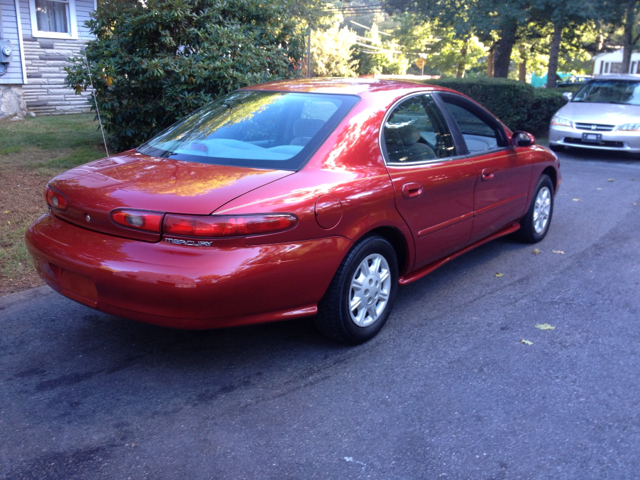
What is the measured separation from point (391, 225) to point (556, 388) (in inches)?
52.2

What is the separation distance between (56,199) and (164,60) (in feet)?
16.6

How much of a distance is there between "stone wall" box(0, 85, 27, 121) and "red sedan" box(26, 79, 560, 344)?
37.1ft

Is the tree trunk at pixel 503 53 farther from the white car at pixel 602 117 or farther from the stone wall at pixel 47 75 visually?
Answer: the stone wall at pixel 47 75

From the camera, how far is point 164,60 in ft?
26.5

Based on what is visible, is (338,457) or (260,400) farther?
(260,400)

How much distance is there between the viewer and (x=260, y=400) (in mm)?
3174

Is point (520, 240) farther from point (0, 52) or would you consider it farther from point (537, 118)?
point (0, 52)

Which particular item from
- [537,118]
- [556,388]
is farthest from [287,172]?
[537,118]

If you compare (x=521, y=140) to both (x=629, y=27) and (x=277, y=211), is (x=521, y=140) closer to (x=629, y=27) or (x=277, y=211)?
(x=277, y=211)

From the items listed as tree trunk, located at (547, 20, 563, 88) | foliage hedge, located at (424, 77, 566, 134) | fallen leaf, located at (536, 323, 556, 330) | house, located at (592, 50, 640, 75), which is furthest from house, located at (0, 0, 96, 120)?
house, located at (592, 50, 640, 75)

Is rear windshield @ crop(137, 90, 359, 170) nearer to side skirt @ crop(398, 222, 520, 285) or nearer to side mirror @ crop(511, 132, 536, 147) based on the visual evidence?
side skirt @ crop(398, 222, 520, 285)

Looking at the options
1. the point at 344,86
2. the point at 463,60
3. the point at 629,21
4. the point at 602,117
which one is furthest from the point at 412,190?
the point at 463,60

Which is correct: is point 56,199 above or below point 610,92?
below

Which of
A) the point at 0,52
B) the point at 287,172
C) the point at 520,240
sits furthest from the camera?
the point at 0,52
